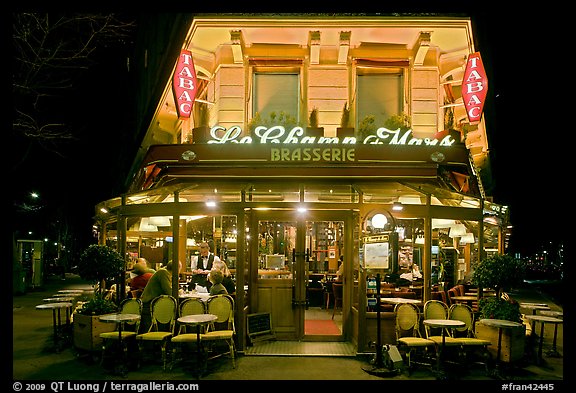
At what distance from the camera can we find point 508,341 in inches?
348

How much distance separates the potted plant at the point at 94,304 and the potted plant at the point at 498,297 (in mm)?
7093

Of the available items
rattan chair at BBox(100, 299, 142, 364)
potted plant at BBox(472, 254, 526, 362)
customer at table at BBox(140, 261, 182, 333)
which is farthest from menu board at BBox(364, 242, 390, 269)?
rattan chair at BBox(100, 299, 142, 364)

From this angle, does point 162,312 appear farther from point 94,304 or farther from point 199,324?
point 199,324

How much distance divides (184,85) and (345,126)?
3.98m

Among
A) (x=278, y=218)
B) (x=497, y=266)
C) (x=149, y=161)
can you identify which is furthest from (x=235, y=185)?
(x=497, y=266)

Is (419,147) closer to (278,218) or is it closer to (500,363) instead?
(278,218)

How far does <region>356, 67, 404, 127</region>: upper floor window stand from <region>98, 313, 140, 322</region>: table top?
758cm

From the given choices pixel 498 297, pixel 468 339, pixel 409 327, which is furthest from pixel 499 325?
pixel 409 327

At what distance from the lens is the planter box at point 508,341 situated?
29.0ft

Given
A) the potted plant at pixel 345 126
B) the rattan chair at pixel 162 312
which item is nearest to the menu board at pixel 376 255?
the potted plant at pixel 345 126

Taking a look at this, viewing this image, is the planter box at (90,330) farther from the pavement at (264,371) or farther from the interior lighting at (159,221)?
the interior lighting at (159,221)

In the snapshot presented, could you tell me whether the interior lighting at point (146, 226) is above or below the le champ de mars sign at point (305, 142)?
below

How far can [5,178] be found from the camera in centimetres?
708

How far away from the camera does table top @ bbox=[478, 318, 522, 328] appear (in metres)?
8.62
